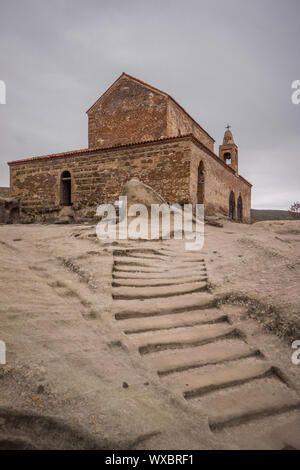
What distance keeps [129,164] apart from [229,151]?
1154 cm

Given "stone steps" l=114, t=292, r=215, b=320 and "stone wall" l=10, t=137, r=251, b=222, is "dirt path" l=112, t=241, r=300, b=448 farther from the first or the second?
"stone wall" l=10, t=137, r=251, b=222

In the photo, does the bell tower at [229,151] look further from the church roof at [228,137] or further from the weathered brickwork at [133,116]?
the weathered brickwork at [133,116]

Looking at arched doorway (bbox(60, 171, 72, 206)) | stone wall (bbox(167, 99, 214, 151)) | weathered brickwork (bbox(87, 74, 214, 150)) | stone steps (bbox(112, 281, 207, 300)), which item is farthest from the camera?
stone wall (bbox(167, 99, 214, 151))

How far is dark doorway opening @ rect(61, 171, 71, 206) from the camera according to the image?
16.5 metres

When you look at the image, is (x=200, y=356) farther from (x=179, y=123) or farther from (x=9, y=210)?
(x=179, y=123)

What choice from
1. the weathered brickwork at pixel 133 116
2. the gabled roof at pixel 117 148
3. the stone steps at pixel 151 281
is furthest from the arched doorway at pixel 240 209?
the stone steps at pixel 151 281

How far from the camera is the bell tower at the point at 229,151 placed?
2273 cm

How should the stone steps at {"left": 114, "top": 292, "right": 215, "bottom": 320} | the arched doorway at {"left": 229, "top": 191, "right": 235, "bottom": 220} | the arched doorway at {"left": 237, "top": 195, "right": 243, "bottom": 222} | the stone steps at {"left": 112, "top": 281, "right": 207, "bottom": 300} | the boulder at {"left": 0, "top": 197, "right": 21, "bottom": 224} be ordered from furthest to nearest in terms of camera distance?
the arched doorway at {"left": 237, "top": 195, "right": 243, "bottom": 222} < the arched doorway at {"left": 229, "top": 191, "right": 235, "bottom": 220} < the boulder at {"left": 0, "top": 197, "right": 21, "bottom": 224} < the stone steps at {"left": 112, "top": 281, "right": 207, "bottom": 300} < the stone steps at {"left": 114, "top": 292, "right": 215, "bottom": 320}

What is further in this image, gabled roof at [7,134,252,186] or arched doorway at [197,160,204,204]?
arched doorway at [197,160,204,204]

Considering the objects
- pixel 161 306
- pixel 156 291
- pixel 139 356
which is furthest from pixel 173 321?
pixel 139 356

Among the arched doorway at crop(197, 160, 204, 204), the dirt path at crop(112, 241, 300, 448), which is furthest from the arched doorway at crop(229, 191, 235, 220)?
the dirt path at crop(112, 241, 300, 448)

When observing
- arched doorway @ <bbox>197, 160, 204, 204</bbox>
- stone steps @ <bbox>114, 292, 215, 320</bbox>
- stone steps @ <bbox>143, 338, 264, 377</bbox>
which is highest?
arched doorway @ <bbox>197, 160, 204, 204</bbox>

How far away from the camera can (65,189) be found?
16.8m

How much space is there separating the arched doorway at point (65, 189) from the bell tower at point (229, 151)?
499 inches
